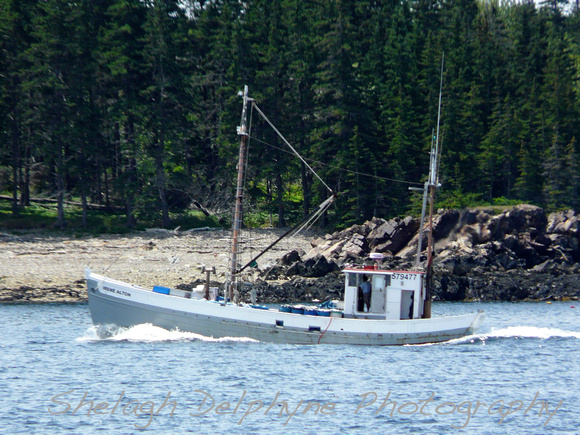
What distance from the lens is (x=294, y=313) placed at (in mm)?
28359

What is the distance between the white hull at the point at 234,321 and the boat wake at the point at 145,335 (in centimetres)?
21

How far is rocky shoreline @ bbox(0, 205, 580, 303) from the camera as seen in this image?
4225cm

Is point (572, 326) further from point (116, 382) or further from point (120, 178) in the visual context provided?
point (120, 178)

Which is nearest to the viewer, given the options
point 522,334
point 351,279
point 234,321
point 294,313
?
point 234,321

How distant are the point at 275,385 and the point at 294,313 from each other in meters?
5.24

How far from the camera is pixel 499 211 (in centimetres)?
5825

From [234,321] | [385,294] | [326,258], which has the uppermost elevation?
[385,294]

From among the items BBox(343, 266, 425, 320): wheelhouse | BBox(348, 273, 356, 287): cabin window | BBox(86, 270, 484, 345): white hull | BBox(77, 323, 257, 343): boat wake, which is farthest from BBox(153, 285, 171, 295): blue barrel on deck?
BBox(348, 273, 356, 287): cabin window

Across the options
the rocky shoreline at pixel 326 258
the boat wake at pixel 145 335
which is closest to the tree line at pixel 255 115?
the rocky shoreline at pixel 326 258

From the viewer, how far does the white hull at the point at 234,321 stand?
27.9 metres

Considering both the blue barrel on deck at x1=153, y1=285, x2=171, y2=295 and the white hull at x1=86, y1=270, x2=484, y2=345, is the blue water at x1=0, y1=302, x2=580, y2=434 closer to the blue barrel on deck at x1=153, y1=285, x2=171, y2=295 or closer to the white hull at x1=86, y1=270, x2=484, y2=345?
the white hull at x1=86, y1=270, x2=484, y2=345

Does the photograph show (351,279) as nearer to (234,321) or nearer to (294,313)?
(294,313)

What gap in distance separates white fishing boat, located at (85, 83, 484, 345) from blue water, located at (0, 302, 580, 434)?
504 millimetres

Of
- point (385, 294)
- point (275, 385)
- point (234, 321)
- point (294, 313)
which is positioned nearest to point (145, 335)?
point (234, 321)
